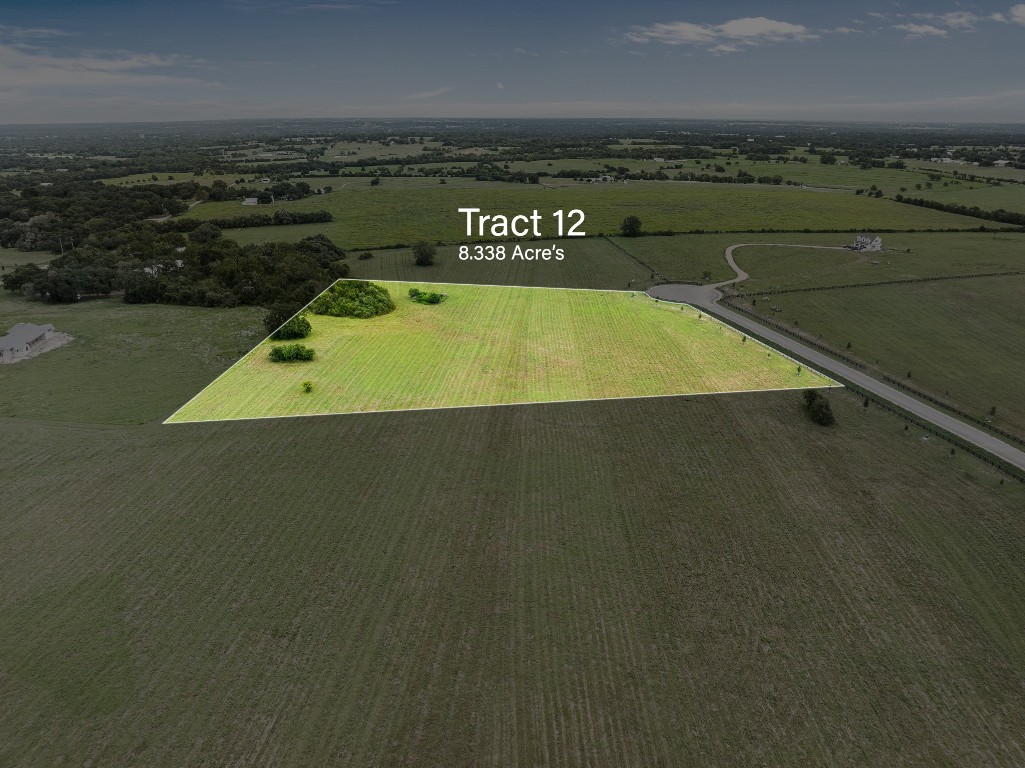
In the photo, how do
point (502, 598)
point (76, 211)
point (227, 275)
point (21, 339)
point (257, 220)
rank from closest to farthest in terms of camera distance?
point (502, 598) → point (21, 339) → point (227, 275) → point (76, 211) → point (257, 220)

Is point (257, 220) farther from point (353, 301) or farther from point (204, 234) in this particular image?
point (353, 301)

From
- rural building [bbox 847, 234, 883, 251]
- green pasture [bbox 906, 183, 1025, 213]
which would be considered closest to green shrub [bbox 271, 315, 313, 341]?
rural building [bbox 847, 234, 883, 251]

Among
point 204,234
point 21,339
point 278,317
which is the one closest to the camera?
point 21,339

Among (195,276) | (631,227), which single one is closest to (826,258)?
(631,227)

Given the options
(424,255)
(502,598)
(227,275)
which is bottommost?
(502,598)

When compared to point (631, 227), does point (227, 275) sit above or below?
below

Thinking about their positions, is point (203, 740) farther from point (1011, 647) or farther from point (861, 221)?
point (861, 221)

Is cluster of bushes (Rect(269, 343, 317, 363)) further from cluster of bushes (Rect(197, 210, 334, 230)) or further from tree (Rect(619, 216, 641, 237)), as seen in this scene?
cluster of bushes (Rect(197, 210, 334, 230))
